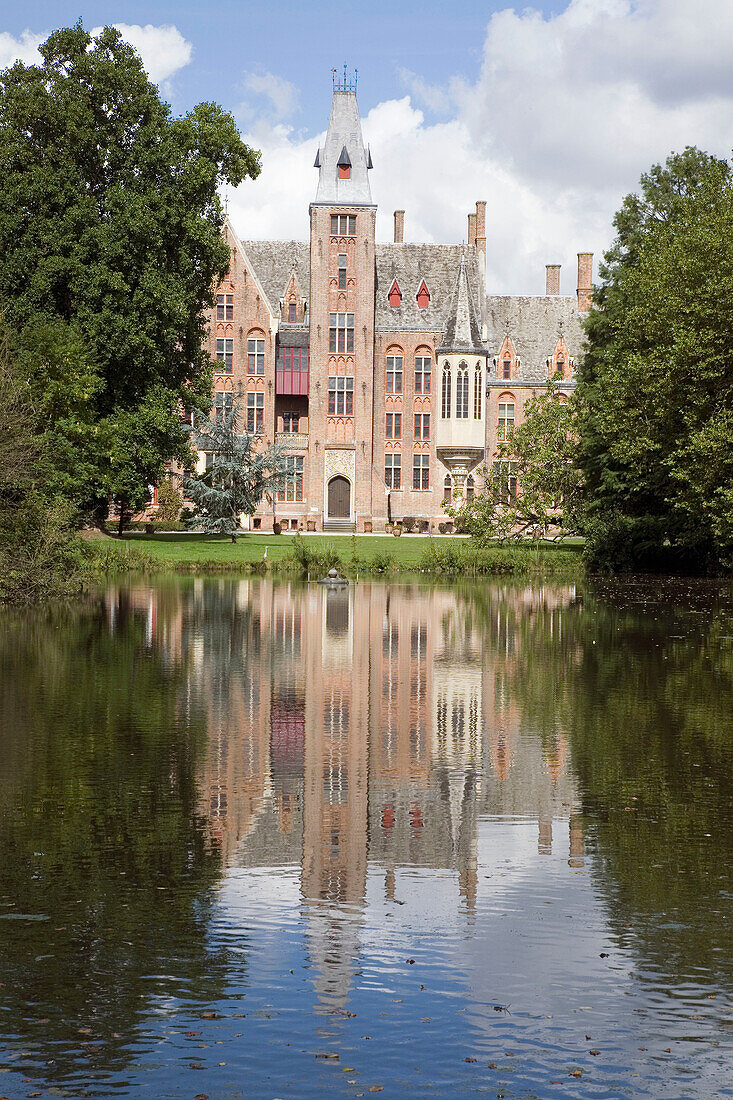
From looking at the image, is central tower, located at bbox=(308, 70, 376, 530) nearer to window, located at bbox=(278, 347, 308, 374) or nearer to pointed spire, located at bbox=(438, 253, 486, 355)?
window, located at bbox=(278, 347, 308, 374)

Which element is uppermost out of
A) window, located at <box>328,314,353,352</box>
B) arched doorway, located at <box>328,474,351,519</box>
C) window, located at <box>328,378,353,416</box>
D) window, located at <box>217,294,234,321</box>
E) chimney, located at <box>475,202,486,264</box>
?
chimney, located at <box>475,202,486,264</box>

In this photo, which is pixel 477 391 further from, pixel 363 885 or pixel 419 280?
pixel 363 885

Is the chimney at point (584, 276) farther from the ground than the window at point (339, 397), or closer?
farther from the ground

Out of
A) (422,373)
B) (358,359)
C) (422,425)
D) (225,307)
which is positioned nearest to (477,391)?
(422,373)

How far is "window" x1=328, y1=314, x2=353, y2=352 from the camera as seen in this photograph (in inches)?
3002

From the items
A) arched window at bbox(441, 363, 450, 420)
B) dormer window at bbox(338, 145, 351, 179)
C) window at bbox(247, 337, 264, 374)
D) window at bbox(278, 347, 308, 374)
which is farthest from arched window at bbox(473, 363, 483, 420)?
dormer window at bbox(338, 145, 351, 179)

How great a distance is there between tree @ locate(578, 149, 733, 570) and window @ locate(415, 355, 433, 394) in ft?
90.8

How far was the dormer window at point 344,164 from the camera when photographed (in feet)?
250

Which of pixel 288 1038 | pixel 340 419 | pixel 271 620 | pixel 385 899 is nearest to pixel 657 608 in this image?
pixel 271 620

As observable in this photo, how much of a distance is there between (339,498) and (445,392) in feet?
29.2

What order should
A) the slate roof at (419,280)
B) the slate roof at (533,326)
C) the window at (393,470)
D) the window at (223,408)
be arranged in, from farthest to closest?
the slate roof at (533,326) < the slate roof at (419,280) < the window at (393,470) < the window at (223,408)

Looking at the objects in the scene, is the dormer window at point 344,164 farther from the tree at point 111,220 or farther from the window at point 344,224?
the tree at point 111,220

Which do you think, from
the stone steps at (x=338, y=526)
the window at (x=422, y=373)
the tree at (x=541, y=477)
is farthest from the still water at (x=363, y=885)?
the window at (x=422, y=373)

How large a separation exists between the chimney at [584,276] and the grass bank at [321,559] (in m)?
37.4
